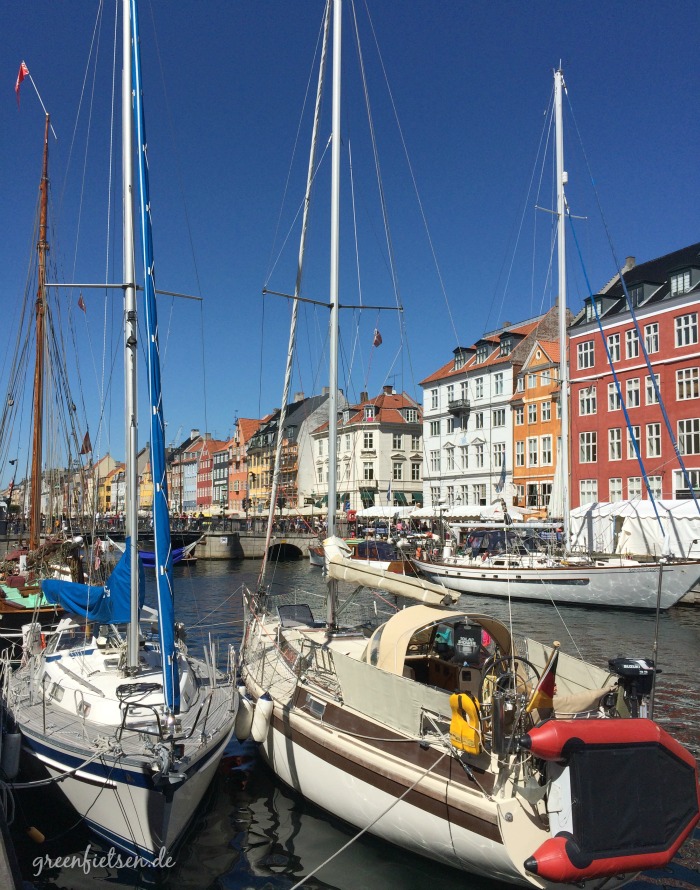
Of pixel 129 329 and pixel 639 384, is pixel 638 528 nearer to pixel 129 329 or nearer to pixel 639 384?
pixel 639 384

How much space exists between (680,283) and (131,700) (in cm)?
4626

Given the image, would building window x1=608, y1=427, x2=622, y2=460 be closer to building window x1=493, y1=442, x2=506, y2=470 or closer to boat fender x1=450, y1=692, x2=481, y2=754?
building window x1=493, y1=442, x2=506, y2=470

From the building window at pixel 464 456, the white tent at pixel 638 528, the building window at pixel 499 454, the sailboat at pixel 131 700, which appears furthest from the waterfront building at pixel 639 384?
the sailboat at pixel 131 700

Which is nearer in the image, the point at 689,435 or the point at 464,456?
the point at 689,435

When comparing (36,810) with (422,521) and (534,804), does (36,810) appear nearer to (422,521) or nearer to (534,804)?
(534,804)

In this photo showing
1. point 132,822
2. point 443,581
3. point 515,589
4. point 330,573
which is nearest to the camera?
point 132,822

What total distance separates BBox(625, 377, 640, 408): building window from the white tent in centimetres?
1469

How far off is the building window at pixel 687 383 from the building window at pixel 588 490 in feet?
30.2

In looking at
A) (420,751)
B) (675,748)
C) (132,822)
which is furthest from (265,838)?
(675,748)

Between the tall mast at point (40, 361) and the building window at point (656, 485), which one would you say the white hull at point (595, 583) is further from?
the tall mast at point (40, 361)

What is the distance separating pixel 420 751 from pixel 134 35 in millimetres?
11763

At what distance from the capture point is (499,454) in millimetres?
65312

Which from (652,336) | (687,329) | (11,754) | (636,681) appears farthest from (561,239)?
(11,754)

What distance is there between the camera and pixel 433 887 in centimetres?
942
